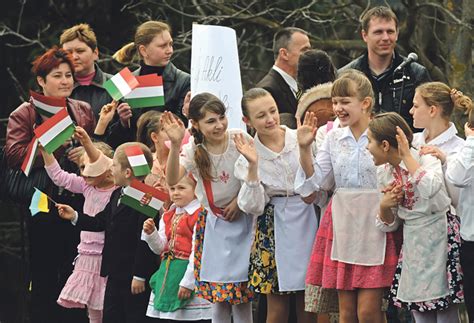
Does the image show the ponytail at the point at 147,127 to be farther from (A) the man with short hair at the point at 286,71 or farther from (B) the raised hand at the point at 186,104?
(A) the man with short hair at the point at 286,71

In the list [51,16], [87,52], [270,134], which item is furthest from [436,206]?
[51,16]

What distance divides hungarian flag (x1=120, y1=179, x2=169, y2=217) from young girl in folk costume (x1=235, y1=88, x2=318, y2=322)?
753 millimetres

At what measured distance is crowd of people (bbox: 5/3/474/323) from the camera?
9.11m

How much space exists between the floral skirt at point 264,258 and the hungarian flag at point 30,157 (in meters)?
2.16

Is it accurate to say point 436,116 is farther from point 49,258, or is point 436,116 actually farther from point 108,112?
point 49,258

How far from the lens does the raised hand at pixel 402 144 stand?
898 cm

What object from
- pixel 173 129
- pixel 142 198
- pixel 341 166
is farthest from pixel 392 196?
pixel 142 198

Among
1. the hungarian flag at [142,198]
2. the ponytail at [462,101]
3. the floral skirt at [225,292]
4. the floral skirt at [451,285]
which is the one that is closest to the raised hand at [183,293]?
the floral skirt at [225,292]

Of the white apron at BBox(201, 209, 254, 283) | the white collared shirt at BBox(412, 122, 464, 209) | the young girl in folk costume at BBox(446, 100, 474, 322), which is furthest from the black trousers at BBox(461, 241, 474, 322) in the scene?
the white apron at BBox(201, 209, 254, 283)

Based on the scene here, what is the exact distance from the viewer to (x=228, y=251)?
988 cm

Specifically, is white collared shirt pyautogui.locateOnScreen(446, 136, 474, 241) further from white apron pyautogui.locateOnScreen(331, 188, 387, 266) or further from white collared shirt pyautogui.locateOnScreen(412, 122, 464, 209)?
white apron pyautogui.locateOnScreen(331, 188, 387, 266)

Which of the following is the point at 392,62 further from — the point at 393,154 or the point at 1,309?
the point at 1,309

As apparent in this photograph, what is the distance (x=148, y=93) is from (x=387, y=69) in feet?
5.49

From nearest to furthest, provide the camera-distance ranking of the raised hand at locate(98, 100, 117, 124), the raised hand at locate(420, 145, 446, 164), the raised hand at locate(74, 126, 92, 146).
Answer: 1. the raised hand at locate(420, 145, 446, 164)
2. the raised hand at locate(74, 126, 92, 146)
3. the raised hand at locate(98, 100, 117, 124)
